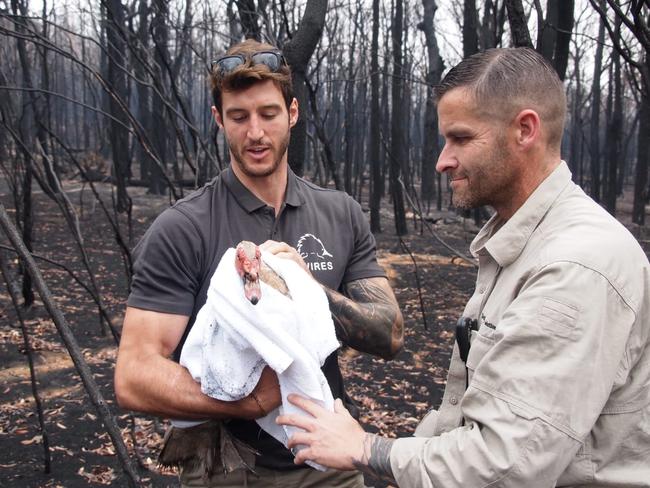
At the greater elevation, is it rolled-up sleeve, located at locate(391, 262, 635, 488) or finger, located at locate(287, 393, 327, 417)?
rolled-up sleeve, located at locate(391, 262, 635, 488)

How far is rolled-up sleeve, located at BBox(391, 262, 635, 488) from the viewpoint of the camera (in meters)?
1.27

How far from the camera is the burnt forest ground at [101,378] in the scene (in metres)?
4.05

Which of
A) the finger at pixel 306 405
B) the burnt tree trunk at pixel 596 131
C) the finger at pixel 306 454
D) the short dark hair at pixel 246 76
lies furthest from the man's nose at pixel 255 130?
the burnt tree trunk at pixel 596 131

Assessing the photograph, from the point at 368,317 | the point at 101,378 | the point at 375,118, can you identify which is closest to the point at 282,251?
the point at 368,317

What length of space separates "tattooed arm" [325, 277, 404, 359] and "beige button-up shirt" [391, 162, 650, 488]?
48 cm

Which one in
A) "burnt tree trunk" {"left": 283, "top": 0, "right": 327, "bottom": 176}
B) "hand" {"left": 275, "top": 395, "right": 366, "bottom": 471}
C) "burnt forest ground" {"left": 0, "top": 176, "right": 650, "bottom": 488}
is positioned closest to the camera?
"hand" {"left": 275, "top": 395, "right": 366, "bottom": 471}

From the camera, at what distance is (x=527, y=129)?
62.7 inches

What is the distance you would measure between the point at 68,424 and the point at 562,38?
4417 millimetres

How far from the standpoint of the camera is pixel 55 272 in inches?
339

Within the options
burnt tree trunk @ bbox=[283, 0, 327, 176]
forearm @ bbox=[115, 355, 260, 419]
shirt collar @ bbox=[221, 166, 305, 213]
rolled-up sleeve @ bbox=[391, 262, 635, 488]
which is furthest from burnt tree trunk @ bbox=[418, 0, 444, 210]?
rolled-up sleeve @ bbox=[391, 262, 635, 488]

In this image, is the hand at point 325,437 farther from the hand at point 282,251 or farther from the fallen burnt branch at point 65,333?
the fallen burnt branch at point 65,333

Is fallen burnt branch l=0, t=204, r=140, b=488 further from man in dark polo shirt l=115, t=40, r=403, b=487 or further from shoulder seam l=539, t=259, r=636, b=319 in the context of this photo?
shoulder seam l=539, t=259, r=636, b=319

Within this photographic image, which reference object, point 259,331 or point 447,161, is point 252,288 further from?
point 447,161

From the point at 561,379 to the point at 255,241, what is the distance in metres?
1.05
